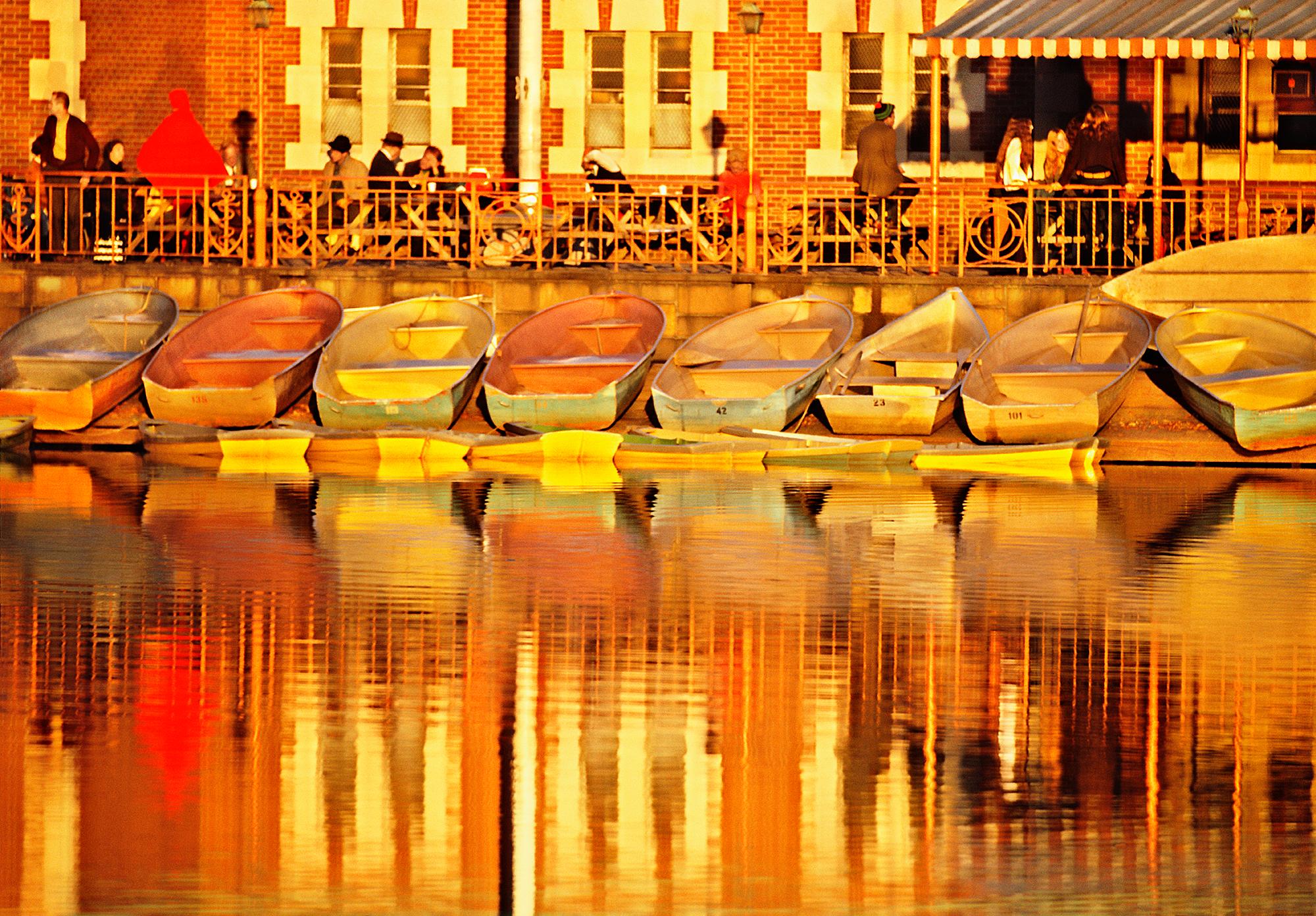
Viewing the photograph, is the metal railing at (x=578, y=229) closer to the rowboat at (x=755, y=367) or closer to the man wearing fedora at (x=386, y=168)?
the man wearing fedora at (x=386, y=168)

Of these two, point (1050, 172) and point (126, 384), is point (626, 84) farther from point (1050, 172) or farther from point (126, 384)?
point (126, 384)

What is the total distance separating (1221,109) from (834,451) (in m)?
7.60

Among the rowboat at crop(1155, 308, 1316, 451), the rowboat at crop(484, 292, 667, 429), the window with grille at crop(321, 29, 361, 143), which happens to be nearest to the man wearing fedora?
the window with grille at crop(321, 29, 361, 143)

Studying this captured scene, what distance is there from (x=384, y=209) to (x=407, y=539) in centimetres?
952

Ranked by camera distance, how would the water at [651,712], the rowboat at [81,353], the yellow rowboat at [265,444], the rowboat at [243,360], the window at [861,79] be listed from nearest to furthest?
the water at [651,712] < the yellow rowboat at [265,444] < the rowboat at [243,360] < the rowboat at [81,353] < the window at [861,79]

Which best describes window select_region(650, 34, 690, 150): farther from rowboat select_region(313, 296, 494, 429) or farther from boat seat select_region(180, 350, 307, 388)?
boat seat select_region(180, 350, 307, 388)

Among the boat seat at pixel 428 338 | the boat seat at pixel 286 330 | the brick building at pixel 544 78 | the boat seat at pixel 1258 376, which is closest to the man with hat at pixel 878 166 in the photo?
the brick building at pixel 544 78

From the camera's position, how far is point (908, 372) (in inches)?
763

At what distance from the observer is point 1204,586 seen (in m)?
11.8

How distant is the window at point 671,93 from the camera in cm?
2380

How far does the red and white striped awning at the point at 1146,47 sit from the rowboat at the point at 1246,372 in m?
2.28

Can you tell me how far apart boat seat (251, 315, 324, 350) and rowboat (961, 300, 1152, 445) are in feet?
17.7

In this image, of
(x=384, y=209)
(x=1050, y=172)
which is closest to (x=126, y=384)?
(x=384, y=209)

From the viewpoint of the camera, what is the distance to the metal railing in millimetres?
20297
